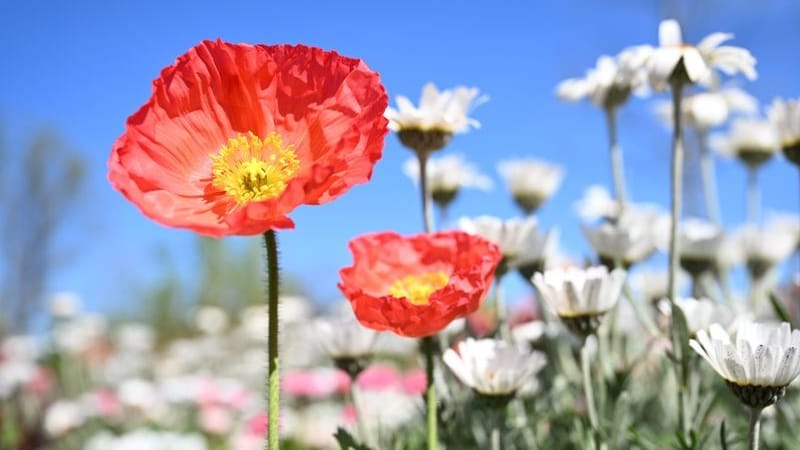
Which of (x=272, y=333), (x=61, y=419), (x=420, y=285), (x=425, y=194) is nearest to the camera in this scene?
(x=272, y=333)

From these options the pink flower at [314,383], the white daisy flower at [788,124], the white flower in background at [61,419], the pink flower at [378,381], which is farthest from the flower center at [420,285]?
the white flower in background at [61,419]

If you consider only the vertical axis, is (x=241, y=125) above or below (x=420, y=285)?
above

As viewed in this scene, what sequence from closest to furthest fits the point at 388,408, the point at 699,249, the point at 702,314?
the point at 702,314, the point at 699,249, the point at 388,408

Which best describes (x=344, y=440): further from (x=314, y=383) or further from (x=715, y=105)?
(x=314, y=383)

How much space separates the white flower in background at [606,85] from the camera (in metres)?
1.41

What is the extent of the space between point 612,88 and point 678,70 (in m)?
0.27

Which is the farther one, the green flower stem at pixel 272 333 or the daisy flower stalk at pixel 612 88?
the daisy flower stalk at pixel 612 88

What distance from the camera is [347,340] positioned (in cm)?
141

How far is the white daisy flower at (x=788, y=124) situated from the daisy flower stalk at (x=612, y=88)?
10.4 inches

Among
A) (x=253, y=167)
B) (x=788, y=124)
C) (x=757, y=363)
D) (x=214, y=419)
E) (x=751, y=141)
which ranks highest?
(x=751, y=141)

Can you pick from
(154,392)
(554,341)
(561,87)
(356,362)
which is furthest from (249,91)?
(154,392)

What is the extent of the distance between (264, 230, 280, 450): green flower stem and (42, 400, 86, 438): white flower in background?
105 inches

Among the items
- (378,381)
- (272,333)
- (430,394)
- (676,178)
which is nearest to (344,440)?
(430,394)

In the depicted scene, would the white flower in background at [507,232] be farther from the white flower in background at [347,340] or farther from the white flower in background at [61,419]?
the white flower in background at [61,419]
